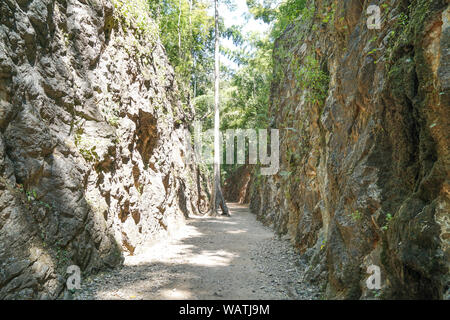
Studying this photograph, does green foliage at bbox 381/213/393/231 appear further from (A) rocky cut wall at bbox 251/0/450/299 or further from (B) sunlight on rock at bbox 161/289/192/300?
(B) sunlight on rock at bbox 161/289/192/300

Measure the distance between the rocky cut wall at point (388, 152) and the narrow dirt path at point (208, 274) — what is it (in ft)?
2.22

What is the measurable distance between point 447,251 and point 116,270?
17.0 ft

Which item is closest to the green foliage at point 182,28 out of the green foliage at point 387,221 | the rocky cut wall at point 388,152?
the rocky cut wall at point 388,152

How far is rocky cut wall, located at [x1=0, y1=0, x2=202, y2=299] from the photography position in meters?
3.55

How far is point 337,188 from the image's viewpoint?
454 centimetres

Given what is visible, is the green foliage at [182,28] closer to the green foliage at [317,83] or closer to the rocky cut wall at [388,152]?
the green foliage at [317,83]

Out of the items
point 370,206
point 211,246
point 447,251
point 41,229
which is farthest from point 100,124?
point 447,251

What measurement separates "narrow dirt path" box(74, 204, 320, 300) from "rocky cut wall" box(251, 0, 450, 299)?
26.6 inches

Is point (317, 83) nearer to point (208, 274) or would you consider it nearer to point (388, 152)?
point (388, 152)

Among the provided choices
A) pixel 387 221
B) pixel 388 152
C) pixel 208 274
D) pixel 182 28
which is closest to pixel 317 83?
pixel 388 152

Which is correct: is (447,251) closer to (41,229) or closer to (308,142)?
(41,229)

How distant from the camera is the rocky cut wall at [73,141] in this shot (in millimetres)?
3553

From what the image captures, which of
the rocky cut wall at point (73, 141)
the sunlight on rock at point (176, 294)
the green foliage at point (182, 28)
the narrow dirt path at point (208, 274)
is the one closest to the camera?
the rocky cut wall at point (73, 141)
